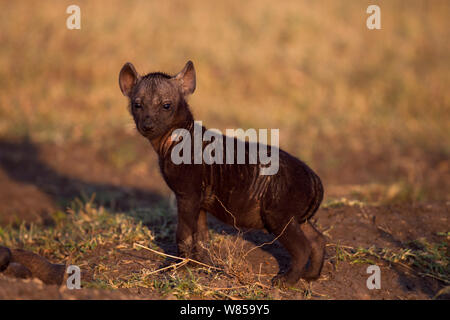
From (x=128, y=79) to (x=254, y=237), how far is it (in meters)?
2.09

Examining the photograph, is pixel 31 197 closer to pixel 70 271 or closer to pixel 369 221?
pixel 70 271

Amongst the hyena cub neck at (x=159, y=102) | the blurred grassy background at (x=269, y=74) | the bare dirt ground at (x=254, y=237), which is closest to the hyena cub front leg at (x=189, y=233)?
the bare dirt ground at (x=254, y=237)

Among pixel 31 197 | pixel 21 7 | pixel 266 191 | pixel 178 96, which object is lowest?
pixel 31 197

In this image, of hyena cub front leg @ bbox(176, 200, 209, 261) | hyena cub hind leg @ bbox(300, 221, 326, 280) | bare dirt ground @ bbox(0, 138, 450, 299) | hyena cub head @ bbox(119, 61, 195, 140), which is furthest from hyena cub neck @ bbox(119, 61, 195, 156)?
hyena cub hind leg @ bbox(300, 221, 326, 280)

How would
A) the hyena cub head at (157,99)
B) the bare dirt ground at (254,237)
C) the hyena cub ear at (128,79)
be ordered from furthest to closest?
the hyena cub ear at (128,79), the hyena cub head at (157,99), the bare dirt ground at (254,237)

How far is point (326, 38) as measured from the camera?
15.9 m

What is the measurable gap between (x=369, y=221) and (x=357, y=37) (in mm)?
10610

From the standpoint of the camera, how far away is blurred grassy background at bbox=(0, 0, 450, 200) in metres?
10.9

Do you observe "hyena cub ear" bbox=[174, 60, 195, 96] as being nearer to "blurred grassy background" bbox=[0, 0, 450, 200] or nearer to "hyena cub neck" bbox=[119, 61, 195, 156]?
"hyena cub neck" bbox=[119, 61, 195, 156]

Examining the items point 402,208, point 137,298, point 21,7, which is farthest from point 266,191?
point 21,7

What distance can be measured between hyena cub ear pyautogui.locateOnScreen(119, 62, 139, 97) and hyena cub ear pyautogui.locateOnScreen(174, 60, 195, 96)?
389mm

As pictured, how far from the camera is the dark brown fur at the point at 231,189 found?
4746 millimetres

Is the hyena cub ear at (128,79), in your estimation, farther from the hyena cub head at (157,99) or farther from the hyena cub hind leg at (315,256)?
the hyena cub hind leg at (315,256)

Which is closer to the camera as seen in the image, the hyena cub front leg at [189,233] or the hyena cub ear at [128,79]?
the hyena cub front leg at [189,233]
